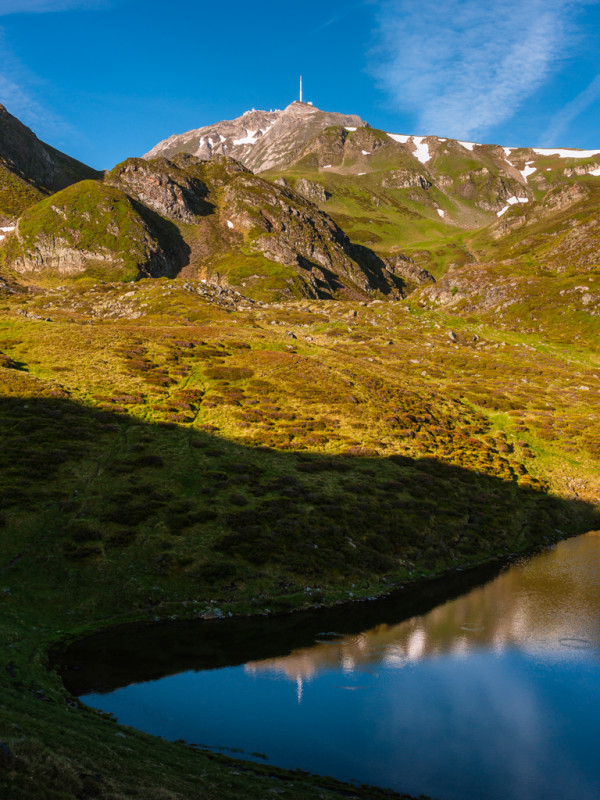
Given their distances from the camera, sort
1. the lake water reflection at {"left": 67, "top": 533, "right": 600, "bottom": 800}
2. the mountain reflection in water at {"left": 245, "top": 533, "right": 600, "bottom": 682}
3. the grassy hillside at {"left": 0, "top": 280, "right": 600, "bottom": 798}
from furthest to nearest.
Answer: the mountain reflection in water at {"left": 245, "top": 533, "right": 600, "bottom": 682} < the lake water reflection at {"left": 67, "top": 533, "right": 600, "bottom": 800} < the grassy hillside at {"left": 0, "top": 280, "right": 600, "bottom": 798}

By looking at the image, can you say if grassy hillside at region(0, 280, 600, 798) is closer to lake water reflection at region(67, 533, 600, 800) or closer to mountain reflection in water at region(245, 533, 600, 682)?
lake water reflection at region(67, 533, 600, 800)

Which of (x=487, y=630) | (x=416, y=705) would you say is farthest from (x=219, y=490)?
(x=416, y=705)

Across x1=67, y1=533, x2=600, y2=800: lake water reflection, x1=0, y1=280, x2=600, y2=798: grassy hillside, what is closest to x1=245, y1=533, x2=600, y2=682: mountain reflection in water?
x1=67, y1=533, x2=600, y2=800: lake water reflection

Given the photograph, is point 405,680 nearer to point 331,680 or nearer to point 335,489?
point 331,680

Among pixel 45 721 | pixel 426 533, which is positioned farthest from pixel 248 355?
pixel 45 721

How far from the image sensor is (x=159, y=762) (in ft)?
58.4

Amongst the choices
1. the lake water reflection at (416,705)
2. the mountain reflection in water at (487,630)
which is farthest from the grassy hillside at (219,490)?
the mountain reflection in water at (487,630)

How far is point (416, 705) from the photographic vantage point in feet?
84.1

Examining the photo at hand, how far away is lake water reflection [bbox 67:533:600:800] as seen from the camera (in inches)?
835

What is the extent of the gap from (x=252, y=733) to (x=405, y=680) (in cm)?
1006

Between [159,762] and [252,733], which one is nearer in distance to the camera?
[159,762]

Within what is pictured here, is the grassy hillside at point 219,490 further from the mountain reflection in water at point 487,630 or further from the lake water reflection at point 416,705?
the mountain reflection in water at point 487,630

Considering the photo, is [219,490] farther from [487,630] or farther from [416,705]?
[416,705]

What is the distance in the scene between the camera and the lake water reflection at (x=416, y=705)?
835 inches
